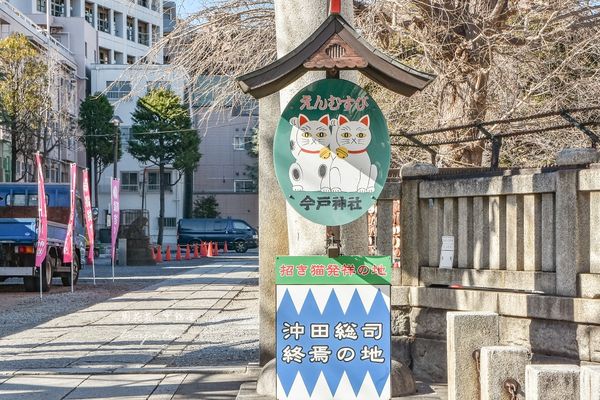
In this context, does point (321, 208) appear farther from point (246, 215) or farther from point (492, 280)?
point (246, 215)

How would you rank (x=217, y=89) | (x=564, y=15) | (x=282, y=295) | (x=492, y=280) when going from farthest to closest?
1. (x=217, y=89)
2. (x=564, y=15)
3. (x=492, y=280)
4. (x=282, y=295)

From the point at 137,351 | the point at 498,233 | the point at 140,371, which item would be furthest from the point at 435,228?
the point at 137,351

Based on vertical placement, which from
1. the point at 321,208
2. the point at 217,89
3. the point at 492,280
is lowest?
the point at 492,280

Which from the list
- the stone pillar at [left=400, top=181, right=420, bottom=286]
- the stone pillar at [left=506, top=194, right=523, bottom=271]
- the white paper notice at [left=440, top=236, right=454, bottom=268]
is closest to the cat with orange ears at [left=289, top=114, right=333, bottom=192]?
the stone pillar at [left=506, top=194, right=523, bottom=271]

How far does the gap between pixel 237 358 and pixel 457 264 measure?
3.20 meters

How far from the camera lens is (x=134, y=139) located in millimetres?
70688

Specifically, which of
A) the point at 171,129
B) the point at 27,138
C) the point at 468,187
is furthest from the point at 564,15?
the point at 171,129

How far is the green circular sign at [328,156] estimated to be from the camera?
6.87 meters

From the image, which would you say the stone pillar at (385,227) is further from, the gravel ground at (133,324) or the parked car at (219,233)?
the parked car at (219,233)

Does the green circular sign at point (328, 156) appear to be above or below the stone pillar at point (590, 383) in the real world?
above

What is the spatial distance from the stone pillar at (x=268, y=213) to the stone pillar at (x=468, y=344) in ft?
11.6

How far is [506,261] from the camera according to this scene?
952 centimetres

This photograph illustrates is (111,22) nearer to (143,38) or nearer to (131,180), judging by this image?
(143,38)

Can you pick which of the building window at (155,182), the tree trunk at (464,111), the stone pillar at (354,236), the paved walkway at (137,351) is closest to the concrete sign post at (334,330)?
the stone pillar at (354,236)
